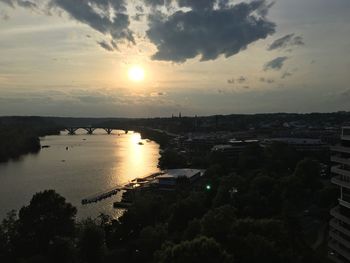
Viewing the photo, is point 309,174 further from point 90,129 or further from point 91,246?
point 90,129

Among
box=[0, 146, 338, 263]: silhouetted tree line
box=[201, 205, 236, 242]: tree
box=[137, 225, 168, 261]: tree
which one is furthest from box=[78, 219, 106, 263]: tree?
box=[201, 205, 236, 242]: tree

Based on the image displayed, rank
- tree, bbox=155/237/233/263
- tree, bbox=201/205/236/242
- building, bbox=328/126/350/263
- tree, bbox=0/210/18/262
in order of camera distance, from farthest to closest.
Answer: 1. tree, bbox=0/210/18/262
2. tree, bbox=201/205/236/242
3. building, bbox=328/126/350/263
4. tree, bbox=155/237/233/263

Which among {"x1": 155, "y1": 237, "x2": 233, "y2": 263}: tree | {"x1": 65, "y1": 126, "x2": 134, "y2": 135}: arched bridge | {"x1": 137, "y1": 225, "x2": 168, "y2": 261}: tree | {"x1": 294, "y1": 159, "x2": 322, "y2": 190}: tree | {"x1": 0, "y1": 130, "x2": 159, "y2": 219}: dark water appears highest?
{"x1": 155, "y1": 237, "x2": 233, "y2": 263}: tree

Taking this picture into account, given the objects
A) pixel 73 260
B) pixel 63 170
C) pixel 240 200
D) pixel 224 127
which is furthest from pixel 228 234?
pixel 224 127

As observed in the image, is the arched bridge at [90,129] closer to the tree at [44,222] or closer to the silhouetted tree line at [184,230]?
the silhouetted tree line at [184,230]

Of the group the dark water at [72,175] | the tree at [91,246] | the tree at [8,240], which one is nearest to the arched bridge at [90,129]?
the dark water at [72,175]

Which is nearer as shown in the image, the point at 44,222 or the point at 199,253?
the point at 199,253

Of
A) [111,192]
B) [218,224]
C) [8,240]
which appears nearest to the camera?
[218,224]

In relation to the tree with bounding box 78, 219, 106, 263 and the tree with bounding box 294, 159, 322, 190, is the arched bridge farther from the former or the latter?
the tree with bounding box 78, 219, 106, 263

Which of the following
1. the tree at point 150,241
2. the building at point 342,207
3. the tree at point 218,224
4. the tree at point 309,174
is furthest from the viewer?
the tree at point 309,174

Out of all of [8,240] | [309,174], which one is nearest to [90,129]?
[309,174]
